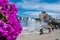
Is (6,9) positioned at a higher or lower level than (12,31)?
higher

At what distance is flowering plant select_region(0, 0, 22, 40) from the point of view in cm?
268

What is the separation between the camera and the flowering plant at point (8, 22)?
8.78 feet

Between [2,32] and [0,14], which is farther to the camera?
[0,14]

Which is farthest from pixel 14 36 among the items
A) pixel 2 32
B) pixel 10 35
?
pixel 2 32

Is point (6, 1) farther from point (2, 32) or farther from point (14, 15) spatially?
point (2, 32)

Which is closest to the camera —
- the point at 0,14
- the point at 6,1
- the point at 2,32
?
the point at 2,32

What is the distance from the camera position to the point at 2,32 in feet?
8.60

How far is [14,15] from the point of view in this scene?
3.03 m

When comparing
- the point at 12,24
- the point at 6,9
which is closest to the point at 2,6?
the point at 6,9

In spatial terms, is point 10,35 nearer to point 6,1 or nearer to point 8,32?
point 8,32

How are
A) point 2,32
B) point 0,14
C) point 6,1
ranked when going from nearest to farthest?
point 2,32 < point 0,14 < point 6,1

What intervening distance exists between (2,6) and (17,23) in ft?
0.98

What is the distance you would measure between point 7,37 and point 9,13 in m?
0.34

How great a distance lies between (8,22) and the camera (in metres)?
2.82
